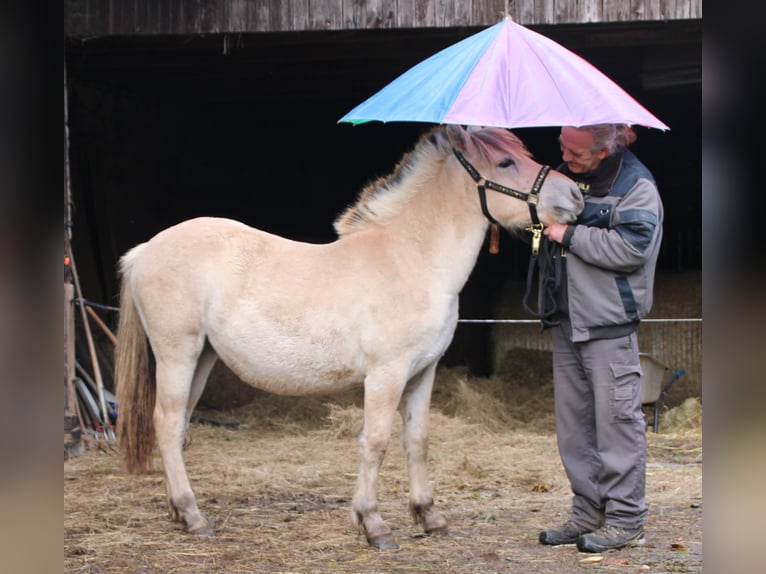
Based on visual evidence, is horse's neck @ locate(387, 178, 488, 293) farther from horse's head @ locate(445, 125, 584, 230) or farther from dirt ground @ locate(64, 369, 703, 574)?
dirt ground @ locate(64, 369, 703, 574)

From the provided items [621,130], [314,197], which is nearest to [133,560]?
[621,130]

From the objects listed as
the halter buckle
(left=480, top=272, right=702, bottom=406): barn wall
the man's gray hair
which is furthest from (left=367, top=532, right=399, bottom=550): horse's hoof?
(left=480, top=272, right=702, bottom=406): barn wall

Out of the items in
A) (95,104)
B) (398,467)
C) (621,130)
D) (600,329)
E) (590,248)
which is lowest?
(398,467)

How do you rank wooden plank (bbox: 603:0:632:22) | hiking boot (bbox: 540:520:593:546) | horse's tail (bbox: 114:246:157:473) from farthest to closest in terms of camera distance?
wooden plank (bbox: 603:0:632:22)
horse's tail (bbox: 114:246:157:473)
hiking boot (bbox: 540:520:593:546)

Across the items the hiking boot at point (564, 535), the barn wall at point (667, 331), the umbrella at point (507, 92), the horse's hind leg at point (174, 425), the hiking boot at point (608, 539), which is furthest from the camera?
the barn wall at point (667, 331)

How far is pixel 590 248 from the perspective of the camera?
13.4 feet

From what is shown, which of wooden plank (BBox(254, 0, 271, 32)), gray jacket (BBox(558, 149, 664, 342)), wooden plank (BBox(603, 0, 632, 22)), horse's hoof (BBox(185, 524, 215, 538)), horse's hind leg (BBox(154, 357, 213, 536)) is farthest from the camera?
wooden plank (BBox(254, 0, 271, 32))

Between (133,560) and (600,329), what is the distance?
2475 mm

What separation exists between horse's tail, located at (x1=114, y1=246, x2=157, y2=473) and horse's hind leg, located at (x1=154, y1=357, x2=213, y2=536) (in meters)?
0.25

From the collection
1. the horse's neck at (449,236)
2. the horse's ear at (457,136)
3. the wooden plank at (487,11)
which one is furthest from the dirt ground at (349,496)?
the wooden plank at (487,11)

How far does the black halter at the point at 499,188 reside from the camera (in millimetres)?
4258

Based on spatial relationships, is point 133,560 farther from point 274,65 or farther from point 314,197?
point 314,197

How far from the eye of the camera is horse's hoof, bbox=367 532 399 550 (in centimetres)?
429

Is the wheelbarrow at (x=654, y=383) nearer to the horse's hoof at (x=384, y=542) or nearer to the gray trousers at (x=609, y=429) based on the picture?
the gray trousers at (x=609, y=429)
